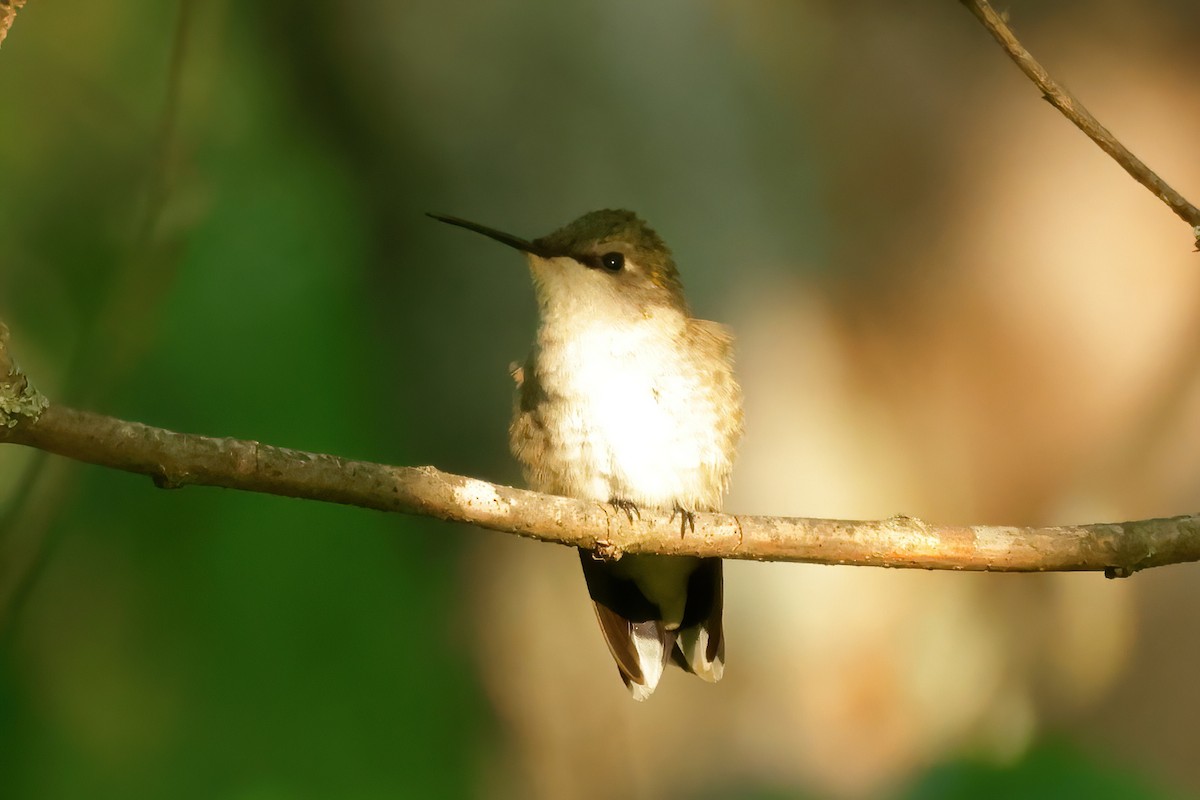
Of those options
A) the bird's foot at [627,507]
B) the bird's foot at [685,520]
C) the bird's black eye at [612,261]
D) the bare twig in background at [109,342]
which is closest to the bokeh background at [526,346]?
the bare twig in background at [109,342]

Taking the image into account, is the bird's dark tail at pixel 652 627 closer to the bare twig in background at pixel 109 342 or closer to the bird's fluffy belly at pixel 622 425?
the bird's fluffy belly at pixel 622 425

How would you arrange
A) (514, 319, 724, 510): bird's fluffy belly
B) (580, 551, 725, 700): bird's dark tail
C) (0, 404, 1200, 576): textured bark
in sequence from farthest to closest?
(580, 551, 725, 700): bird's dark tail
(514, 319, 724, 510): bird's fluffy belly
(0, 404, 1200, 576): textured bark

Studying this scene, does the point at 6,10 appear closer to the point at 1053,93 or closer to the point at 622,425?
the point at 622,425

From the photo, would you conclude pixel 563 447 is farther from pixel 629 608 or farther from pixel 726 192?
pixel 726 192

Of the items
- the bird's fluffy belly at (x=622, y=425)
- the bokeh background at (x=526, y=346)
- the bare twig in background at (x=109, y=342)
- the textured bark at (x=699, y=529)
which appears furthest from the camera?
the bokeh background at (x=526, y=346)

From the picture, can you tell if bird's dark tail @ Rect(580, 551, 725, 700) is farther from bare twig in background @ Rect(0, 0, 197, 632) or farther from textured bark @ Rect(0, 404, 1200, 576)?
bare twig in background @ Rect(0, 0, 197, 632)

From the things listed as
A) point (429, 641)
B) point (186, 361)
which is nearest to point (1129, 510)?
point (429, 641)

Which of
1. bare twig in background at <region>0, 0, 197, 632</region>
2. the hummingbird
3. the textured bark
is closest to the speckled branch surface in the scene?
the textured bark
